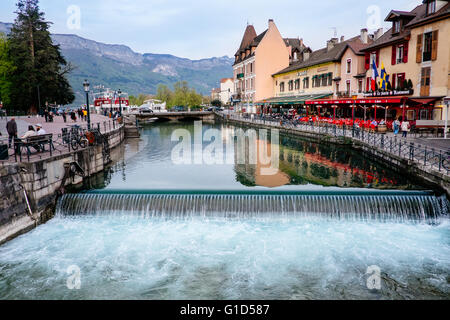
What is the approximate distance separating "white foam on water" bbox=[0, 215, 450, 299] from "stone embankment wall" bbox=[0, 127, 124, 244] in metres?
0.51

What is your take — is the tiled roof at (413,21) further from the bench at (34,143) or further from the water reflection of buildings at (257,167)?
the bench at (34,143)

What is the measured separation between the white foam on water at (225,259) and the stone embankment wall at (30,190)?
513mm

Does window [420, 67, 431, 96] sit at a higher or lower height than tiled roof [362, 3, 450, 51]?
lower

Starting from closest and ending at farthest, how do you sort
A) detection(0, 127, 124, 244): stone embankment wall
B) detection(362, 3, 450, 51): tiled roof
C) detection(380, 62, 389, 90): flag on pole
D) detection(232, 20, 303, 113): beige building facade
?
detection(0, 127, 124, 244): stone embankment wall → detection(362, 3, 450, 51): tiled roof → detection(380, 62, 389, 90): flag on pole → detection(232, 20, 303, 113): beige building facade

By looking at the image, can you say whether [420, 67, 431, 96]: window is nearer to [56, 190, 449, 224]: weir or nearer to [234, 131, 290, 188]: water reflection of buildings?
[234, 131, 290, 188]: water reflection of buildings

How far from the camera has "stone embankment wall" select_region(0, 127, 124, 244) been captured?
1290 centimetres

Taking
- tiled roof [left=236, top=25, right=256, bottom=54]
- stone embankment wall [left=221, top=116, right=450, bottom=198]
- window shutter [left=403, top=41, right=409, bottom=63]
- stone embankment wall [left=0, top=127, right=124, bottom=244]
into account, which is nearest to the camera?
stone embankment wall [left=0, top=127, right=124, bottom=244]

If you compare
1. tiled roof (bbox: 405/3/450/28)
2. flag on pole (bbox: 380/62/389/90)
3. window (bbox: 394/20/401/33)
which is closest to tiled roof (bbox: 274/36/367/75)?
window (bbox: 394/20/401/33)

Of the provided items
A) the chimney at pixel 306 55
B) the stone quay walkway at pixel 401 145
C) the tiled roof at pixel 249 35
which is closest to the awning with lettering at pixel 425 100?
the stone quay walkway at pixel 401 145

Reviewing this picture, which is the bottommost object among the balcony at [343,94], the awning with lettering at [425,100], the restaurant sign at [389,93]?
the awning with lettering at [425,100]

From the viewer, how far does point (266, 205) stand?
14.9m

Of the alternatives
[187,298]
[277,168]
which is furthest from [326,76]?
[187,298]

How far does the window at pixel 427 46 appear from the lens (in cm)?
2972

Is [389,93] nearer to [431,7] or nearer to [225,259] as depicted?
[431,7]
